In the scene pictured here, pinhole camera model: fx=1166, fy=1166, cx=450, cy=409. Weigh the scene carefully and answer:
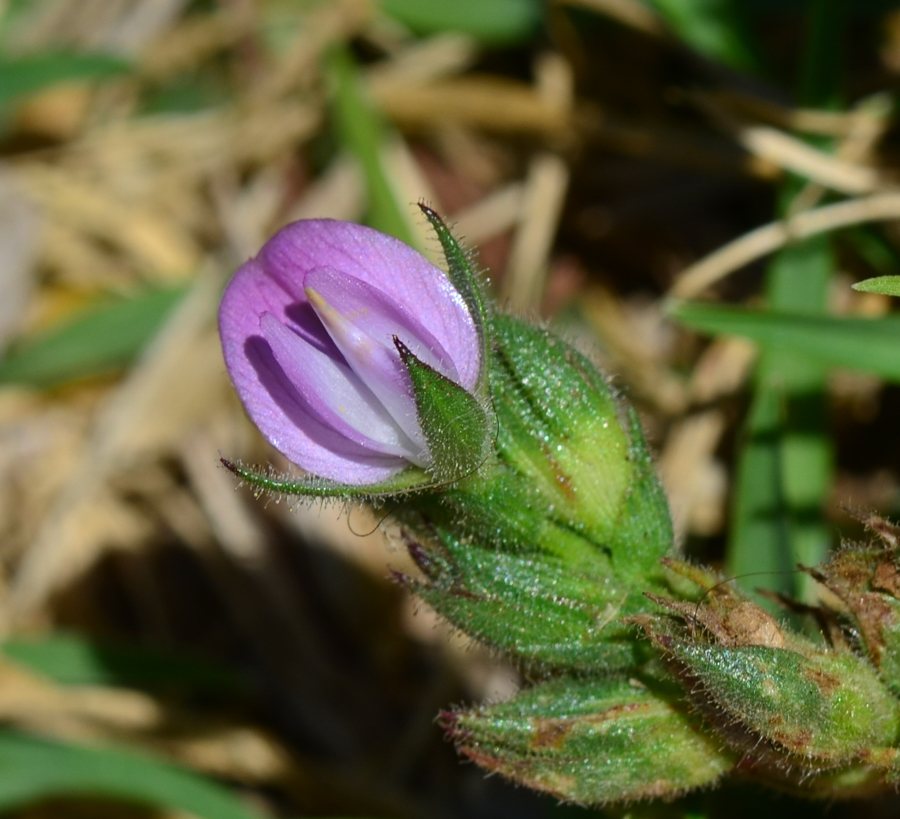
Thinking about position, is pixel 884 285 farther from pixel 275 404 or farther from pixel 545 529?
pixel 275 404

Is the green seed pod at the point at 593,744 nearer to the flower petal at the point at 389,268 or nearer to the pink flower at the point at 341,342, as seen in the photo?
the pink flower at the point at 341,342

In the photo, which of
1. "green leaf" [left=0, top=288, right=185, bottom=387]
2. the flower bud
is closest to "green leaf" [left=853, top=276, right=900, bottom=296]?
the flower bud

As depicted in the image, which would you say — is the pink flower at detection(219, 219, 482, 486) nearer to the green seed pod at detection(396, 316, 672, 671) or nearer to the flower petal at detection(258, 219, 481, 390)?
the flower petal at detection(258, 219, 481, 390)

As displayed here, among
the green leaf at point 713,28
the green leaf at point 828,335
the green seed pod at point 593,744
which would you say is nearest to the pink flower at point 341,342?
the green seed pod at point 593,744

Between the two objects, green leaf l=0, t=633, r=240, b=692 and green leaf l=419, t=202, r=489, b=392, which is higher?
green leaf l=419, t=202, r=489, b=392

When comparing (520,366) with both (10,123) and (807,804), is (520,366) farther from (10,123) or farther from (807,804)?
(10,123)

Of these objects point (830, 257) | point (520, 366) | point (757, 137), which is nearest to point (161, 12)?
point (757, 137)
